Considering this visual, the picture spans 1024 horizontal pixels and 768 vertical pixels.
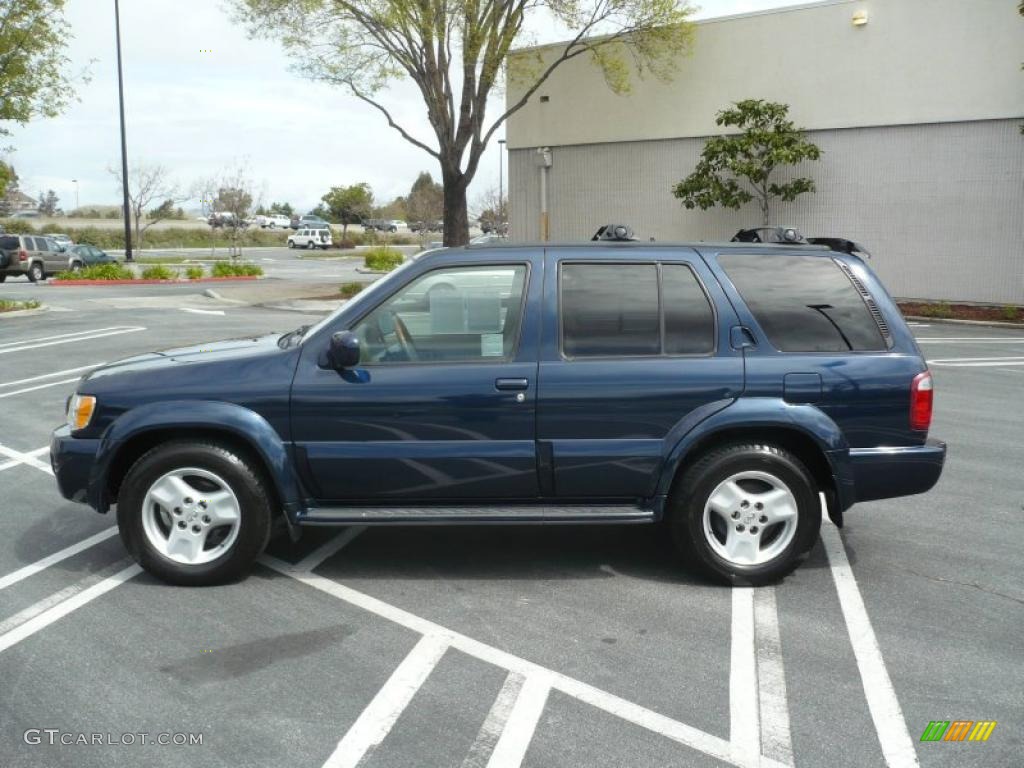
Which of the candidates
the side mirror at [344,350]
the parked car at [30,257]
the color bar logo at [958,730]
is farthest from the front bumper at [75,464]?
the parked car at [30,257]

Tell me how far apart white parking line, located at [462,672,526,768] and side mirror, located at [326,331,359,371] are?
1727mm

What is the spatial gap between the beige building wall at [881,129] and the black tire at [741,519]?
1973 cm

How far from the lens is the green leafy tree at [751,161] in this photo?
22891 mm

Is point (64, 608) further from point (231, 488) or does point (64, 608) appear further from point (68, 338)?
point (68, 338)

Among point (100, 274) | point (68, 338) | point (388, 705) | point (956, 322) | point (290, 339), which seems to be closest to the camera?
point (388, 705)

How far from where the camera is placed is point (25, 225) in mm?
64375

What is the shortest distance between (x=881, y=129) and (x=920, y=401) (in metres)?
20.2

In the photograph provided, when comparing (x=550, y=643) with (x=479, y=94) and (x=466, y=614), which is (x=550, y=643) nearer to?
(x=466, y=614)

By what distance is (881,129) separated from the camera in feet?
75.5

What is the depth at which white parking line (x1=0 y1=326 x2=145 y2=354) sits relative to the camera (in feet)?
50.5

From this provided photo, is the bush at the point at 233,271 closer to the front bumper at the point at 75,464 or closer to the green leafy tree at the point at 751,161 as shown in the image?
the green leafy tree at the point at 751,161

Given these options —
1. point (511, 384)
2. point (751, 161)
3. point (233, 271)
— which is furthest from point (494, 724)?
point (233, 271)

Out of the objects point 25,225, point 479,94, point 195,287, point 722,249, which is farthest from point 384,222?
point 722,249

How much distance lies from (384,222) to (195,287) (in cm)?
6204
